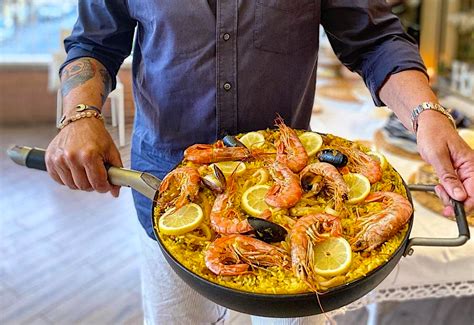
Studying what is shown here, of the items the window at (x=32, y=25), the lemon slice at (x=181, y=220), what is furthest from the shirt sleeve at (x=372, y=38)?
the window at (x=32, y=25)

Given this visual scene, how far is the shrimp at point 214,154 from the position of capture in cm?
99

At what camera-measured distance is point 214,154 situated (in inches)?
39.1

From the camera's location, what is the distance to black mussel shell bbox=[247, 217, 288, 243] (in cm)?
82

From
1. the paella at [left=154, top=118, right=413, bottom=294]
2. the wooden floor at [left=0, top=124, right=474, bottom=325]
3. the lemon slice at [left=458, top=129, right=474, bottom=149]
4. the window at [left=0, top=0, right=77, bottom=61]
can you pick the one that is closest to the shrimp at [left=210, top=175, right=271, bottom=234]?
the paella at [left=154, top=118, right=413, bottom=294]

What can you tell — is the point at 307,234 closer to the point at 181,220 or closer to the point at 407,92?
the point at 181,220

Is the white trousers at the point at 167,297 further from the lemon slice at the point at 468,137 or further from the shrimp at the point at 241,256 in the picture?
the lemon slice at the point at 468,137

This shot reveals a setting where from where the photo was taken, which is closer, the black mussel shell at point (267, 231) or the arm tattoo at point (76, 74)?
the black mussel shell at point (267, 231)

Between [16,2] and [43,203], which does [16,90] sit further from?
[43,203]

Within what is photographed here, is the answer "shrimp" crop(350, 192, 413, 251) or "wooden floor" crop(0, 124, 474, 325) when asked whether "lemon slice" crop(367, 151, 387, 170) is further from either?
"wooden floor" crop(0, 124, 474, 325)

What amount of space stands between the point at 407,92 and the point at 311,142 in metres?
0.20

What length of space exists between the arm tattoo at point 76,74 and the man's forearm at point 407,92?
0.58m

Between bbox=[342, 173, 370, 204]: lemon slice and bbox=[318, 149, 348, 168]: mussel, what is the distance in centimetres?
3

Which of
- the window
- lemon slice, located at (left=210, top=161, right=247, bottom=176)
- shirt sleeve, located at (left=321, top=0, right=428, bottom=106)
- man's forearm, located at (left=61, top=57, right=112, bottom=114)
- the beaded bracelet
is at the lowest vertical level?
the window

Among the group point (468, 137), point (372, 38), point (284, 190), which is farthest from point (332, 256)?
point (468, 137)
